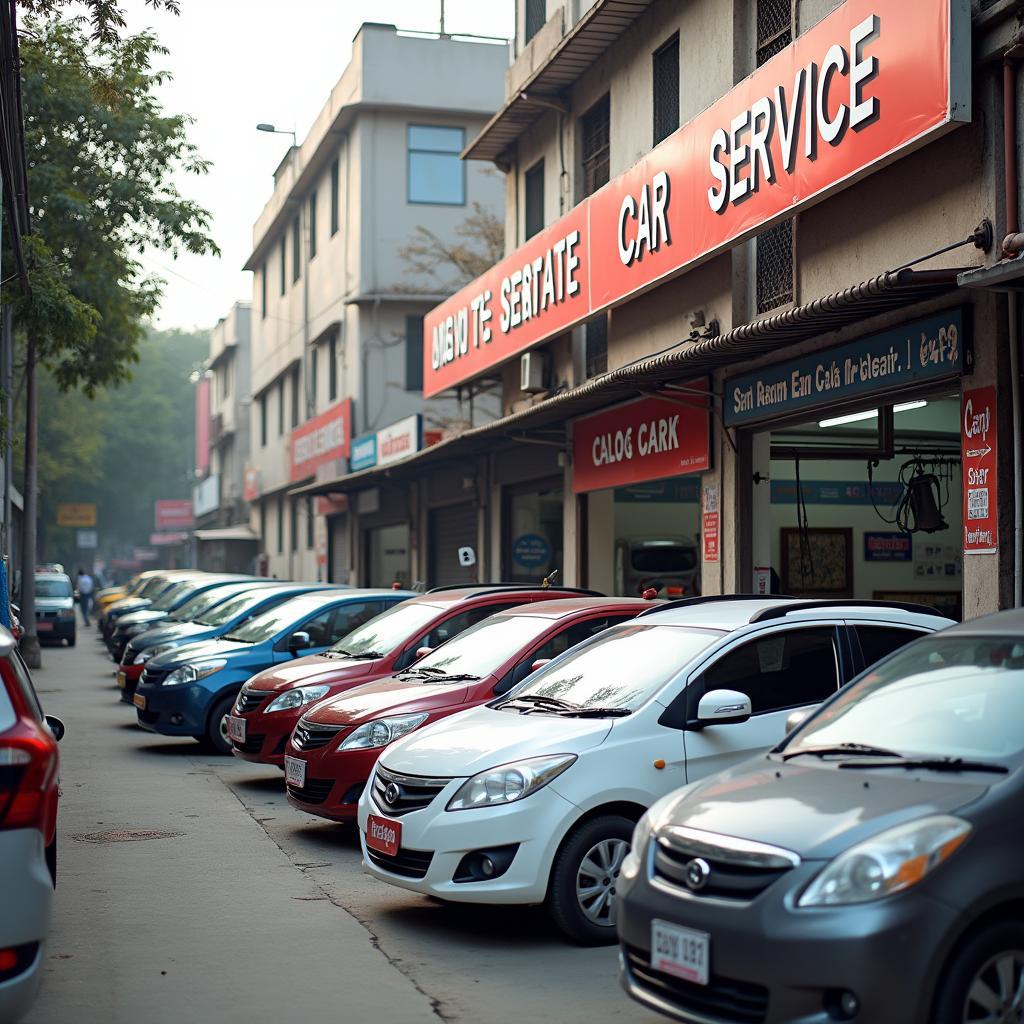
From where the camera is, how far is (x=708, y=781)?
5.62 metres

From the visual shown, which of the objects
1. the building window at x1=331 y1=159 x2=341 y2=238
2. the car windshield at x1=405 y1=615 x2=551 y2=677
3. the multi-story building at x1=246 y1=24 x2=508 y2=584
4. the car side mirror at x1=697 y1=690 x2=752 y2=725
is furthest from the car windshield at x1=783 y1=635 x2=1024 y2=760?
the building window at x1=331 y1=159 x2=341 y2=238

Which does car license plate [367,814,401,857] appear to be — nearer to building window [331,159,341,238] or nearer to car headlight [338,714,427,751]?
car headlight [338,714,427,751]

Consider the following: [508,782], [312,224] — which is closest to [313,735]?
[508,782]

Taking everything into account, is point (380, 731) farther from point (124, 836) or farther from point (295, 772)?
point (124, 836)

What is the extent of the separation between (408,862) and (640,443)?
33.6 ft

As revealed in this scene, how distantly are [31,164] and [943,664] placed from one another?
21.6 meters

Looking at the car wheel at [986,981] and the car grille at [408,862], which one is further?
the car grille at [408,862]

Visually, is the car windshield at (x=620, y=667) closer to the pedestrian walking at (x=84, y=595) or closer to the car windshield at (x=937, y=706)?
the car windshield at (x=937, y=706)

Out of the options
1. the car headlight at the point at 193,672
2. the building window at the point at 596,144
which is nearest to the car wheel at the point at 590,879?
the car headlight at the point at 193,672

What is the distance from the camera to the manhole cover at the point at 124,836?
32.0 feet

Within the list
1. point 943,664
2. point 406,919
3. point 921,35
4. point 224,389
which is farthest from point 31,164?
point 224,389

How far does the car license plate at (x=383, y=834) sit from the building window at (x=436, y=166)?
27766 mm

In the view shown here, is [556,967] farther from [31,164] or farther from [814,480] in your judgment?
[31,164]

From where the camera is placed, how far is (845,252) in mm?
12203
